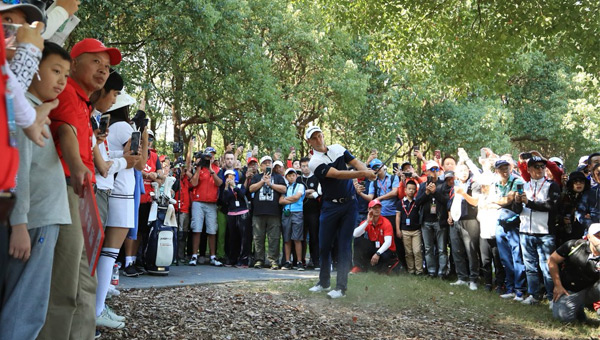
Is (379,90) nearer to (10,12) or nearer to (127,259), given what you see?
(127,259)

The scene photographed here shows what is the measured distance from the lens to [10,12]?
2.76 meters

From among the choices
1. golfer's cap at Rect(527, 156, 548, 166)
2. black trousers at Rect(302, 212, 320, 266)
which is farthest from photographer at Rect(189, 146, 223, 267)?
golfer's cap at Rect(527, 156, 548, 166)

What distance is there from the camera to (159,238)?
29.5 ft

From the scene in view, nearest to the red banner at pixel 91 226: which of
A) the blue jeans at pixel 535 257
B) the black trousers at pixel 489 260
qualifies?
the blue jeans at pixel 535 257

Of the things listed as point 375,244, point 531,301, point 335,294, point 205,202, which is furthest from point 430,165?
point 205,202

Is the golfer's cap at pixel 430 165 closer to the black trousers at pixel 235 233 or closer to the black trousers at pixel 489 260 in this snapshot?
the black trousers at pixel 489 260

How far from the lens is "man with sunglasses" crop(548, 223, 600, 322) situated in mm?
7148

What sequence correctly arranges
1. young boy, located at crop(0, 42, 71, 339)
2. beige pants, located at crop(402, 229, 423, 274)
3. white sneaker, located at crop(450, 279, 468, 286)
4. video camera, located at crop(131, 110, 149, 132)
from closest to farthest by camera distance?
young boy, located at crop(0, 42, 71, 339), video camera, located at crop(131, 110, 149, 132), white sneaker, located at crop(450, 279, 468, 286), beige pants, located at crop(402, 229, 423, 274)

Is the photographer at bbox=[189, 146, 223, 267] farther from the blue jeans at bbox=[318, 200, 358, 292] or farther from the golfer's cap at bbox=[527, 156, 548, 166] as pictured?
the golfer's cap at bbox=[527, 156, 548, 166]

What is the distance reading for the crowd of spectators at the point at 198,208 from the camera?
2900 millimetres

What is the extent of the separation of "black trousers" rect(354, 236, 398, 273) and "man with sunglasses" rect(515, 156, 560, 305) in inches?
119

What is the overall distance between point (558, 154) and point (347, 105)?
51.1ft

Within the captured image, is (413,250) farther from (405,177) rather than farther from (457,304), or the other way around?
(457,304)

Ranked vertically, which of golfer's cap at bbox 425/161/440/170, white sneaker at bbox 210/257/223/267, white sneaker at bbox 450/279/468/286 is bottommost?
white sneaker at bbox 450/279/468/286
